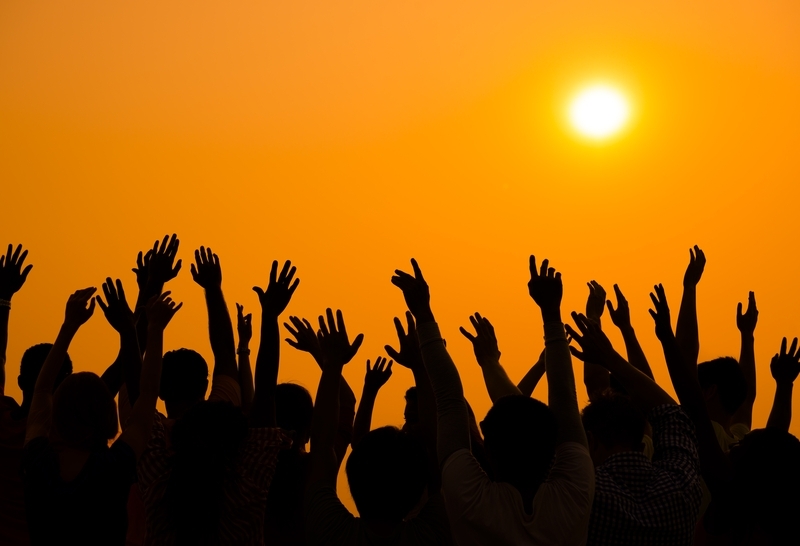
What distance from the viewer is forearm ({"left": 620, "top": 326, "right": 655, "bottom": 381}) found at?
352cm

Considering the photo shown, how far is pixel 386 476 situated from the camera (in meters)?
2.45

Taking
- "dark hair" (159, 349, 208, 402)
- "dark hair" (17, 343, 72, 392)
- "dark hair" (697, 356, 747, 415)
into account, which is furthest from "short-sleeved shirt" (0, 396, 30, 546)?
"dark hair" (697, 356, 747, 415)

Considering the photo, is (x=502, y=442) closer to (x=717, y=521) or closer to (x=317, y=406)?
(x=317, y=406)

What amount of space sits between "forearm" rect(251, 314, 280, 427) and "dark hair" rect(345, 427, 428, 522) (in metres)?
0.49

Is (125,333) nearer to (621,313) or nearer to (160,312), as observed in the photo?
(160,312)


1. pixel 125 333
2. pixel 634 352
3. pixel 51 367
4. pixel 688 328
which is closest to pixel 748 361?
pixel 688 328

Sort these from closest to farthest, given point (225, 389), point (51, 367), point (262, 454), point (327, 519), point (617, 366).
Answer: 1. point (327, 519)
2. point (262, 454)
3. point (617, 366)
4. point (51, 367)
5. point (225, 389)

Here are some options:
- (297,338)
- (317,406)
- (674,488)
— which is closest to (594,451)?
(674,488)

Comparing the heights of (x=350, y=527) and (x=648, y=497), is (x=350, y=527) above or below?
below

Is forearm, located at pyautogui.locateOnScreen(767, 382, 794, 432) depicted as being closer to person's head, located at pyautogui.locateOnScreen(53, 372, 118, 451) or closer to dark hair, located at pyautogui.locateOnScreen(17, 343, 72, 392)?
person's head, located at pyautogui.locateOnScreen(53, 372, 118, 451)

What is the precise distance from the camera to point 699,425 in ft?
9.14

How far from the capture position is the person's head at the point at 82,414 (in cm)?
274

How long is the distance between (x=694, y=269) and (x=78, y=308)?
9.74 feet

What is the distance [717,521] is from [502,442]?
0.95m
